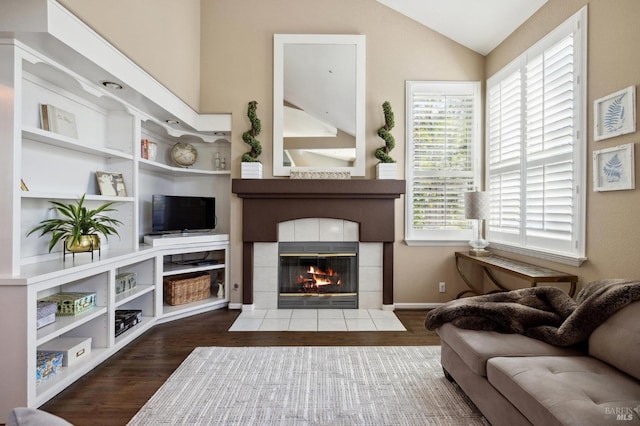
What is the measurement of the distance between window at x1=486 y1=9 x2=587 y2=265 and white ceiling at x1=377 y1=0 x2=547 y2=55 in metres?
0.40

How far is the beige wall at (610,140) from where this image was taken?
2180mm

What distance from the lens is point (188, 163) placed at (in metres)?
4.14

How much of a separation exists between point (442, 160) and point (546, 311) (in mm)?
2282

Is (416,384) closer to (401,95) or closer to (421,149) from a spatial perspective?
(421,149)

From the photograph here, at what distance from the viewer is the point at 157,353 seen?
2.78 meters

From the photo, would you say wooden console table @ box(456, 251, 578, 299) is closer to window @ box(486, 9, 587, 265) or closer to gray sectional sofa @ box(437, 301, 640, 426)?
window @ box(486, 9, 587, 265)

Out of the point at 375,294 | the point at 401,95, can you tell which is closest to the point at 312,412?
the point at 375,294

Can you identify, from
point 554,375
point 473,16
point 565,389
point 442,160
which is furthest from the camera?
point 442,160

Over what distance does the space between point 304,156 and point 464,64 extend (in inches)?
86.7

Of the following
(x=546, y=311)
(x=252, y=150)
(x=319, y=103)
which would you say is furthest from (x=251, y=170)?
(x=546, y=311)

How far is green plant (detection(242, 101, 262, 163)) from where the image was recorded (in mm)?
3855

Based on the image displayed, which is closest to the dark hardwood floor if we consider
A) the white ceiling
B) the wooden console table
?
the wooden console table

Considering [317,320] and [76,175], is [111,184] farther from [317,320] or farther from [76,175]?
[317,320]

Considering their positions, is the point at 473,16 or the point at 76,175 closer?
the point at 76,175
